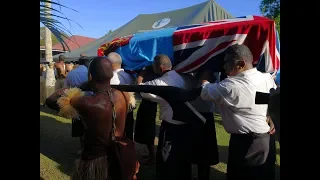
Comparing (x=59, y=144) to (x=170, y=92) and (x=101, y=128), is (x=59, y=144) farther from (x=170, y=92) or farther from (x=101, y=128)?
(x=170, y=92)

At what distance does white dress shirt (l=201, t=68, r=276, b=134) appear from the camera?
7.98ft

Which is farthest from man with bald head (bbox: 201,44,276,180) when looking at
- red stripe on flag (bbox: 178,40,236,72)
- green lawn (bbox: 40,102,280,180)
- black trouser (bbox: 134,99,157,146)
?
black trouser (bbox: 134,99,157,146)

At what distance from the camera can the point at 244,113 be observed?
2.54 m

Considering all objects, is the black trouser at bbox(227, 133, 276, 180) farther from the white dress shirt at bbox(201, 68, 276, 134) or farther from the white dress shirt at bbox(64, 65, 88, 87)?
the white dress shirt at bbox(64, 65, 88, 87)

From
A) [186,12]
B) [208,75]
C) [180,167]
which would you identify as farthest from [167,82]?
[186,12]

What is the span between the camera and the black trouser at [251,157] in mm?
2600

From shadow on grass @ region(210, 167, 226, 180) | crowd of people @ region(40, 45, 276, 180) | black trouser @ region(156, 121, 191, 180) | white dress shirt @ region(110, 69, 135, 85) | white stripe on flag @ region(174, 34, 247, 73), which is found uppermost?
white stripe on flag @ region(174, 34, 247, 73)

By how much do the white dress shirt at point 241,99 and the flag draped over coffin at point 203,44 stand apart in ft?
2.36

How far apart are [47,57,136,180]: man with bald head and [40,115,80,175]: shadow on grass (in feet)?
Result: 6.58

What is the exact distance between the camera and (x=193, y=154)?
356cm

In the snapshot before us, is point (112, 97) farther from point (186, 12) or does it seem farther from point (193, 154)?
point (186, 12)

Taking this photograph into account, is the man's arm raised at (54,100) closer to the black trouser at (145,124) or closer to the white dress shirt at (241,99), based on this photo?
the white dress shirt at (241,99)

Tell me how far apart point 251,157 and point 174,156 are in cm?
96
